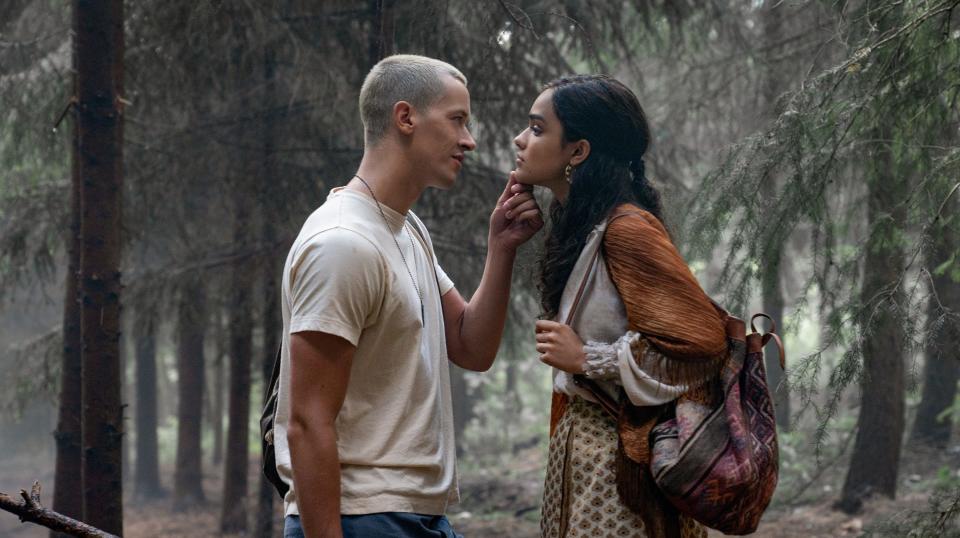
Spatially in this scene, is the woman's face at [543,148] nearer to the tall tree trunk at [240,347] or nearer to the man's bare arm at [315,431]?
the man's bare arm at [315,431]

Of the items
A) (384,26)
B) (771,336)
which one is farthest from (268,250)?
(771,336)

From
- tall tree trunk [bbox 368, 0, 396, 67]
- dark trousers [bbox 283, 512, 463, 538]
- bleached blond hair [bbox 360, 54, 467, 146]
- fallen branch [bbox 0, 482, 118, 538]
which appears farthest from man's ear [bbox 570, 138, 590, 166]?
tall tree trunk [bbox 368, 0, 396, 67]

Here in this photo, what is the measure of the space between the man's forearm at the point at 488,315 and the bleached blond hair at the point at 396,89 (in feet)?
1.93

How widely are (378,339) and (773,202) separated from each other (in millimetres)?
3244

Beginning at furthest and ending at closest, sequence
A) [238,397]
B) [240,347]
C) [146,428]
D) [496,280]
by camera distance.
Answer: [146,428], [238,397], [240,347], [496,280]

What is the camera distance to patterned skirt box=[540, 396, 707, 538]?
2.91 meters

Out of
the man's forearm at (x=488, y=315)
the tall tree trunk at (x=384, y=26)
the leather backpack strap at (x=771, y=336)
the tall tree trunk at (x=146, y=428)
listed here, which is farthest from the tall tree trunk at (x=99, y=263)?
the tall tree trunk at (x=146, y=428)

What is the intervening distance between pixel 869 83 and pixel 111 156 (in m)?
4.14

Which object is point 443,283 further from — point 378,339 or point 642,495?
point 642,495

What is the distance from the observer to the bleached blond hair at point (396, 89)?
2873mm

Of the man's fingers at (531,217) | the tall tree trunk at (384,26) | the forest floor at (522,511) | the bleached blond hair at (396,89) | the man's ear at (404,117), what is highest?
the tall tree trunk at (384,26)

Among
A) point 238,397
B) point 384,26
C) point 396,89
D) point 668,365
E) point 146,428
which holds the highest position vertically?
point 384,26

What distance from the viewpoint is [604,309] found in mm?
3012

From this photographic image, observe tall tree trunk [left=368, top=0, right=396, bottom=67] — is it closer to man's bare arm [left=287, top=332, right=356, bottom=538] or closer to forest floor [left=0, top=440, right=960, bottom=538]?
man's bare arm [left=287, top=332, right=356, bottom=538]
